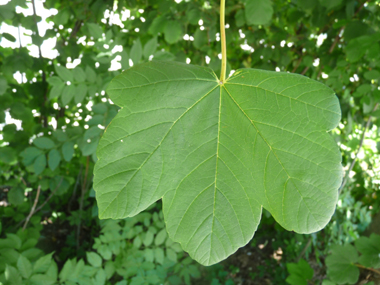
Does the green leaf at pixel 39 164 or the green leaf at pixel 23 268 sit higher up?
the green leaf at pixel 39 164

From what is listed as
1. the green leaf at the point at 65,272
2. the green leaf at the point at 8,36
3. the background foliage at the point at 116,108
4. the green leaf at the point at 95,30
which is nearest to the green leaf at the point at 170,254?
the background foliage at the point at 116,108

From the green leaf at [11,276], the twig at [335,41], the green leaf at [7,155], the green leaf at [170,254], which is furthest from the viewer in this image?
the twig at [335,41]

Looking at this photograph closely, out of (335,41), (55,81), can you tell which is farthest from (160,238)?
(335,41)

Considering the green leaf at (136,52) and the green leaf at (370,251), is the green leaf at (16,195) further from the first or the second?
the green leaf at (370,251)

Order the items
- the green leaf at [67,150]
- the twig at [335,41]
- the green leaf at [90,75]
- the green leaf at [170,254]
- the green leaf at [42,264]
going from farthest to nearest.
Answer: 1. the twig at [335,41]
2. the green leaf at [170,254]
3. the green leaf at [67,150]
4. the green leaf at [90,75]
5. the green leaf at [42,264]

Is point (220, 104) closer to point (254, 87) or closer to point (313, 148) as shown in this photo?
point (254, 87)

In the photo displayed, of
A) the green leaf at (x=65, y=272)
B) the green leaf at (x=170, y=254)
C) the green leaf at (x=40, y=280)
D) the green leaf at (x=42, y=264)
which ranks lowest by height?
the green leaf at (x=170, y=254)

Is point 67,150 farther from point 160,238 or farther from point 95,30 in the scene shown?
point 160,238
